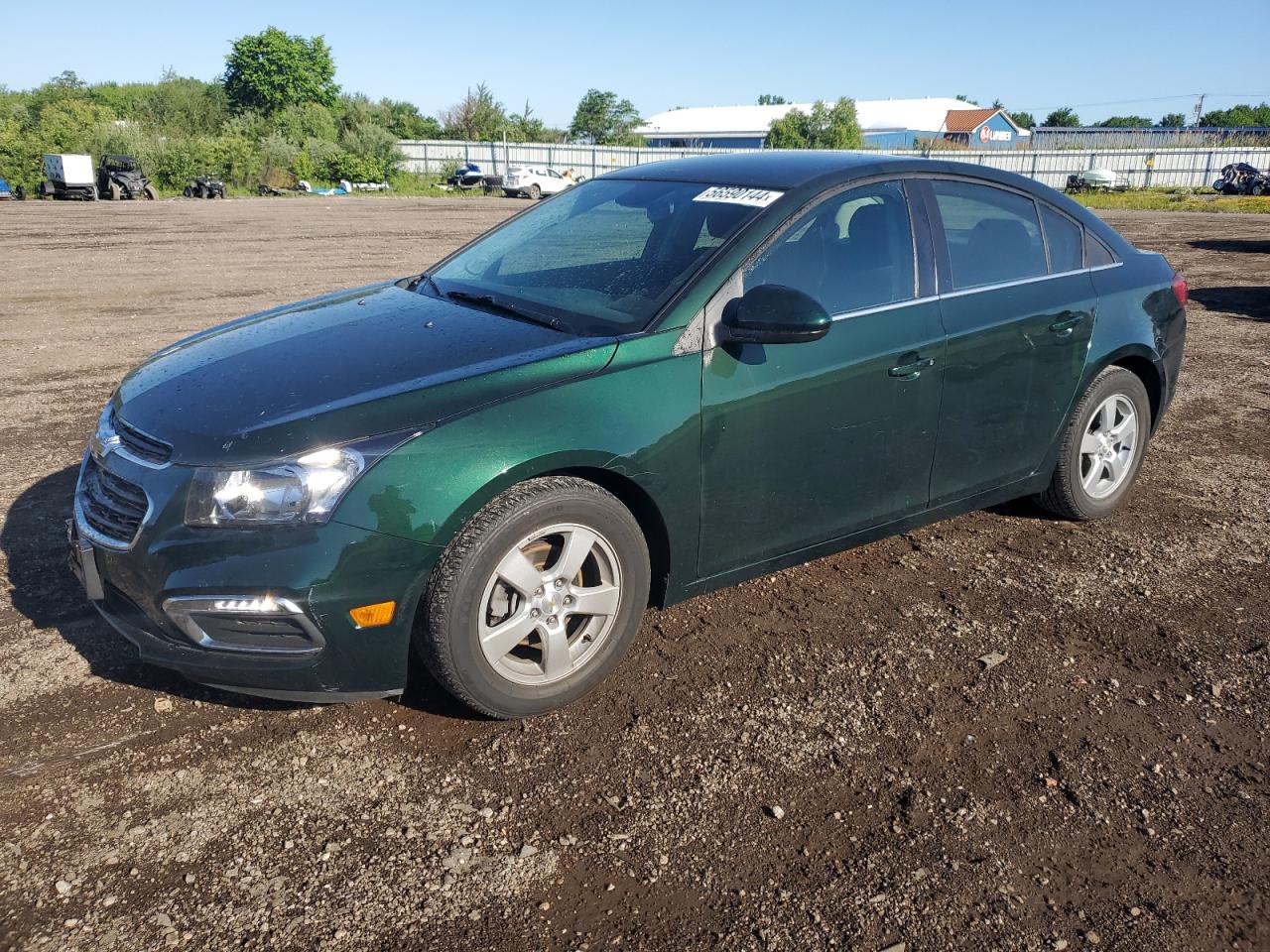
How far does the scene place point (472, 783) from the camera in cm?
288

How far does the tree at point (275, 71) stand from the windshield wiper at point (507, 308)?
283 ft

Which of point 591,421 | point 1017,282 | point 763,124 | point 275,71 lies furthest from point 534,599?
point 763,124

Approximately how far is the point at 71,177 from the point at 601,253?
39013 mm

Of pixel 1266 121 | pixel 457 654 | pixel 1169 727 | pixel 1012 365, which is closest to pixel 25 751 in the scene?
pixel 457 654

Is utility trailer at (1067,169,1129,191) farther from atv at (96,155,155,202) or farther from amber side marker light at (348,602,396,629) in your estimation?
amber side marker light at (348,602,396,629)

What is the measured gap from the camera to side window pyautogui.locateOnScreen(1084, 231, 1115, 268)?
4.61 meters

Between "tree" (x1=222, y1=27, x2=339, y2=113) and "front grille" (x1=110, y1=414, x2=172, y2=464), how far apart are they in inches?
3417

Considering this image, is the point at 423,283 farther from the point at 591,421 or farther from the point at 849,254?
the point at 849,254

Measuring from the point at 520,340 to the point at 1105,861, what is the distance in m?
2.30

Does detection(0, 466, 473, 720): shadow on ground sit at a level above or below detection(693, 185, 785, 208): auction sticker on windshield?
below

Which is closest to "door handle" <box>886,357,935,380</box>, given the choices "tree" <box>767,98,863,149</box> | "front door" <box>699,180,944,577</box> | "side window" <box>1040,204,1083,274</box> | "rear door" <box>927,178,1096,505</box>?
"front door" <box>699,180,944,577</box>

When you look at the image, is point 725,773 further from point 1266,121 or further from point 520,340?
point 1266,121

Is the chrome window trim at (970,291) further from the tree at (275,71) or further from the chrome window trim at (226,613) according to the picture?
the tree at (275,71)

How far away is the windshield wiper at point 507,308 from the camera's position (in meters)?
3.45
